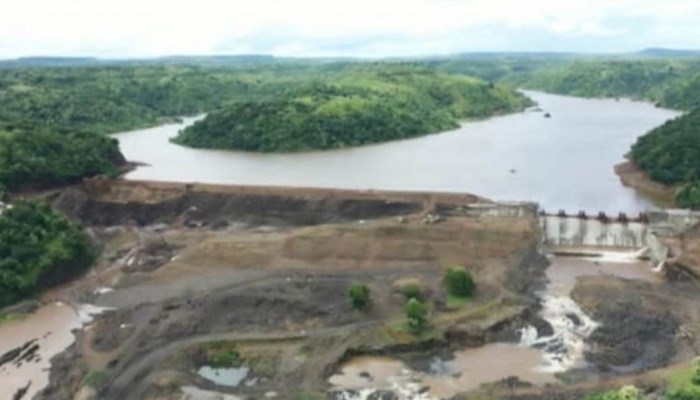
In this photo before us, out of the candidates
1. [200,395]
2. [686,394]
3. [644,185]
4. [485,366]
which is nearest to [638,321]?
[485,366]

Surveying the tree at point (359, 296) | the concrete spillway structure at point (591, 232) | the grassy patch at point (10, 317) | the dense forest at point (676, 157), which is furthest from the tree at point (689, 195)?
the grassy patch at point (10, 317)

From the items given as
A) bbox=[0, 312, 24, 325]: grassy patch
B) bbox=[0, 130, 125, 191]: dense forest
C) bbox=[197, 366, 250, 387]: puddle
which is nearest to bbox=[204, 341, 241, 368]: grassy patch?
bbox=[197, 366, 250, 387]: puddle

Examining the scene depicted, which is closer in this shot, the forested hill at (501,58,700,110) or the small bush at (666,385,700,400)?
the small bush at (666,385,700,400)

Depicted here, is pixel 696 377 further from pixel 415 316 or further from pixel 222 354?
pixel 222 354

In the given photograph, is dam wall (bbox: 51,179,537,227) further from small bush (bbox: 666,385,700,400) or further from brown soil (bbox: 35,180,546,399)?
small bush (bbox: 666,385,700,400)

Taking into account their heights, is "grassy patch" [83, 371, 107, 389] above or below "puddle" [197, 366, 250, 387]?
above

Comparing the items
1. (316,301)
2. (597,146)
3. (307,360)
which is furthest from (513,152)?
(307,360)
